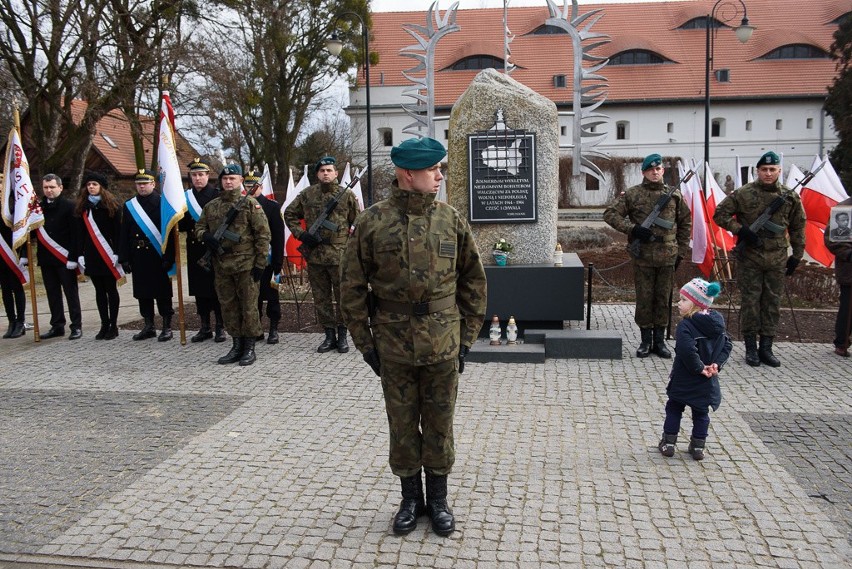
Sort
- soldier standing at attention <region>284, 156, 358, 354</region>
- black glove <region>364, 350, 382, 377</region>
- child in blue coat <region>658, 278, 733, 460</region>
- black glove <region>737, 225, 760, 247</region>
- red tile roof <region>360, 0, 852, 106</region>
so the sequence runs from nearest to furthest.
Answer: black glove <region>364, 350, 382, 377</region>
child in blue coat <region>658, 278, 733, 460</region>
black glove <region>737, 225, 760, 247</region>
soldier standing at attention <region>284, 156, 358, 354</region>
red tile roof <region>360, 0, 852, 106</region>

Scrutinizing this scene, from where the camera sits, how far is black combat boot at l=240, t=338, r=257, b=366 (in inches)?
294

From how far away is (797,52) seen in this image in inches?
1875

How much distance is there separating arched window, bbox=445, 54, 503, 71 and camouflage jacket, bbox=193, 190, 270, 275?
135 ft

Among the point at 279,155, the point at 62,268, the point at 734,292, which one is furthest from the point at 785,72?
the point at 62,268

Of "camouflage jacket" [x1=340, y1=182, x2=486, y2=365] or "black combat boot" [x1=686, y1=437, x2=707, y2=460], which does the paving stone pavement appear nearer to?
"black combat boot" [x1=686, y1=437, x2=707, y2=460]

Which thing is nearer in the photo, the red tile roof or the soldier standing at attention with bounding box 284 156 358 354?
the soldier standing at attention with bounding box 284 156 358 354

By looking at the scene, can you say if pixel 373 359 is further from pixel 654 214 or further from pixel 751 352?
pixel 751 352

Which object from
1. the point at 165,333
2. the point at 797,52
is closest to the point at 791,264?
the point at 165,333

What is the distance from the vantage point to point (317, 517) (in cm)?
392

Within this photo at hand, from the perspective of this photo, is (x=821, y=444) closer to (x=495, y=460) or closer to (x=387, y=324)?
(x=495, y=460)

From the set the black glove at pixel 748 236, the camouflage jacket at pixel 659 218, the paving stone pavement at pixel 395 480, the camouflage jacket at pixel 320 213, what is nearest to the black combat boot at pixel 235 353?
the paving stone pavement at pixel 395 480

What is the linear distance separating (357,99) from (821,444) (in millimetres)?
44817

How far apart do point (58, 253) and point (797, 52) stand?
50.0 meters

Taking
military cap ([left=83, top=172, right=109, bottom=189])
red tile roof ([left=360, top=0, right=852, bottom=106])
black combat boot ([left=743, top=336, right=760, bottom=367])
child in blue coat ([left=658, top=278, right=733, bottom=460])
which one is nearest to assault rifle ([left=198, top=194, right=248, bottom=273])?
military cap ([left=83, top=172, right=109, bottom=189])
